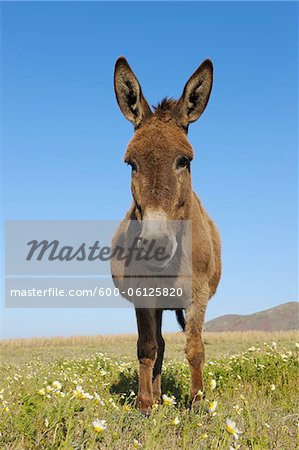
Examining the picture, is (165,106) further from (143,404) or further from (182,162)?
(143,404)

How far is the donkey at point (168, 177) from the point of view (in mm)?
5598

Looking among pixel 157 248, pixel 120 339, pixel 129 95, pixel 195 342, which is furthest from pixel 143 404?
pixel 120 339

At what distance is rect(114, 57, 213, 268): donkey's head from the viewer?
5.44 m

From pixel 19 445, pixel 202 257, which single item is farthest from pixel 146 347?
pixel 19 445

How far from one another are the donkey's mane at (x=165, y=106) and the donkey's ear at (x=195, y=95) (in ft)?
0.36

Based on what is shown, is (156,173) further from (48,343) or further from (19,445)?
(48,343)

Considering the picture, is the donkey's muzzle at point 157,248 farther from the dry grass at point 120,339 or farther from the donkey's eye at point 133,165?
the dry grass at point 120,339

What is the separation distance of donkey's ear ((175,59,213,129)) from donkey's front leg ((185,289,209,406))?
101 inches

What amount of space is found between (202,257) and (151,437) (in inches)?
125

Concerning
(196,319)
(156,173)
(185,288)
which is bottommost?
(196,319)

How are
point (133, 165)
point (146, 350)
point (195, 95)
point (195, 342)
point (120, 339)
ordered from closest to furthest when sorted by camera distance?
point (133, 165)
point (195, 342)
point (195, 95)
point (146, 350)
point (120, 339)

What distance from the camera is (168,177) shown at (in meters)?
5.59

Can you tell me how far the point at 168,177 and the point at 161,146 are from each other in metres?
0.47

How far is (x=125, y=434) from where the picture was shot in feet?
15.4
